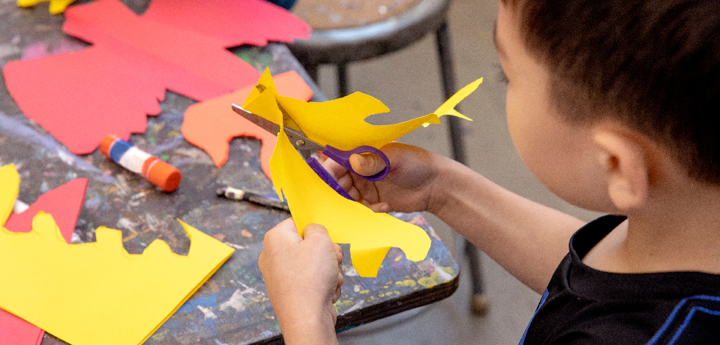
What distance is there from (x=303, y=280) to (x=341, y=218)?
0.29 feet

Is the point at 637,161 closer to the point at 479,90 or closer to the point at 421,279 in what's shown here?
the point at 421,279

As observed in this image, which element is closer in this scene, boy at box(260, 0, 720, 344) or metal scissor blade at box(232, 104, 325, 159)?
boy at box(260, 0, 720, 344)

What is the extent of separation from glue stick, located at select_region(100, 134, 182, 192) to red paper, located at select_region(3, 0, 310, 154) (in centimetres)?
3

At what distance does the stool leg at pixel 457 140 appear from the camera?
3.81 ft

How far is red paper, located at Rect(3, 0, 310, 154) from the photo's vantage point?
728 millimetres

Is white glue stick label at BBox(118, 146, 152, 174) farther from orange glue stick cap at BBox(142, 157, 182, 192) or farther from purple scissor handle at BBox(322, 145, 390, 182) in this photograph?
purple scissor handle at BBox(322, 145, 390, 182)

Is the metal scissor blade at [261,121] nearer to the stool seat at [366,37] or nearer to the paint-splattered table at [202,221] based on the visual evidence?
the paint-splattered table at [202,221]

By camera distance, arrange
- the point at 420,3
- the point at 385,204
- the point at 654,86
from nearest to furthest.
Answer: the point at 654,86, the point at 385,204, the point at 420,3

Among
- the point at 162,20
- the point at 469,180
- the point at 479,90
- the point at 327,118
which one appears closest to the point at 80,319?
the point at 327,118

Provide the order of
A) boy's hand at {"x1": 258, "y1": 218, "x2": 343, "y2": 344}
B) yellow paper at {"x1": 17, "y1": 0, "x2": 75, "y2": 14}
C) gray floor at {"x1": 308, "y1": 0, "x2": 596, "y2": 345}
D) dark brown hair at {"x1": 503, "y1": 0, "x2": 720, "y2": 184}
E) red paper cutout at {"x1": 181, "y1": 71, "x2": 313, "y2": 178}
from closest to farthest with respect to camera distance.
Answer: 1. dark brown hair at {"x1": 503, "y1": 0, "x2": 720, "y2": 184}
2. boy's hand at {"x1": 258, "y1": 218, "x2": 343, "y2": 344}
3. red paper cutout at {"x1": 181, "y1": 71, "x2": 313, "y2": 178}
4. yellow paper at {"x1": 17, "y1": 0, "x2": 75, "y2": 14}
5. gray floor at {"x1": 308, "y1": 0, "x2": 596, "y2": 345}

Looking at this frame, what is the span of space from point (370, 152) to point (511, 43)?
0.66 ft

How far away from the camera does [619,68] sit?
35cm

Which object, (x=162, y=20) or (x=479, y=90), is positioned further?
(x=479, y=90)

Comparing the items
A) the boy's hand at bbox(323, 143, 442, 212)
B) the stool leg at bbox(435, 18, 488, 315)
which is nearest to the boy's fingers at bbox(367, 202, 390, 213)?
the boy's hand at bbox(323, 143, 442, 212)
